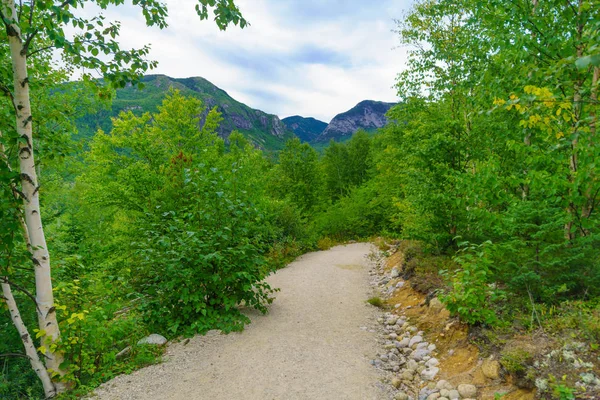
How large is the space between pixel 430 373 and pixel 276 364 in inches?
85.9

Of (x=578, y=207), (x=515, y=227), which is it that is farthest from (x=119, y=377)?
(x=578, y=207)

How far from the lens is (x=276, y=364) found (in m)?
4.48

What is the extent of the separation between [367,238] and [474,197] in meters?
17.6

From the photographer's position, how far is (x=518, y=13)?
4809 mm

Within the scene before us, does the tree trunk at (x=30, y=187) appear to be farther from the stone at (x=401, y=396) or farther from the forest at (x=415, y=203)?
the stone at (x=401, y=396)

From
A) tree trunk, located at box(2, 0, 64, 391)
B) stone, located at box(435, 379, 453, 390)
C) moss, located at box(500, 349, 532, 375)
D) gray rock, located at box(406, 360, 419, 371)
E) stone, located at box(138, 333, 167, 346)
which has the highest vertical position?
tree trunk, located at box(2, 0, 64, 391)

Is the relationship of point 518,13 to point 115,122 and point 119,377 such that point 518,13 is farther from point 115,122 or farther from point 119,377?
point 115,122

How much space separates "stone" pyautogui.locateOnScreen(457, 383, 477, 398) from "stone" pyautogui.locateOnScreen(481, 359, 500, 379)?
244 millimetres

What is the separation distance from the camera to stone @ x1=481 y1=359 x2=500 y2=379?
3.37m

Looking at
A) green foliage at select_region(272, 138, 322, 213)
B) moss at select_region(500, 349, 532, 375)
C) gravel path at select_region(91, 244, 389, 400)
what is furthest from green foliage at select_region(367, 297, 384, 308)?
green foliage at select_region(272, 138, 322, 213)

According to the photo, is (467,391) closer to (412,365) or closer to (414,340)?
(412,365)

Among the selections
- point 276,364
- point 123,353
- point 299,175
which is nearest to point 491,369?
point 276,364

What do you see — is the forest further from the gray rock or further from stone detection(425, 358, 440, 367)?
the gray rock

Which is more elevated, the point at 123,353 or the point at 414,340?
the point at 123,353
